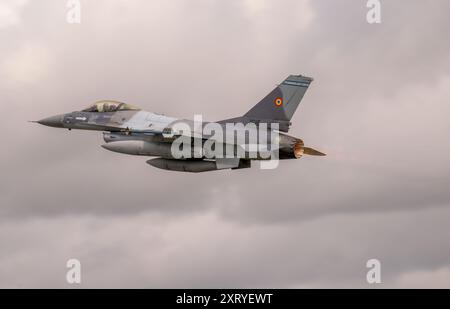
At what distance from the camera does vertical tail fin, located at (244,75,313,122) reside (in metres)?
63.6

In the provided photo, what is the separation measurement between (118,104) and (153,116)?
2.98 metres

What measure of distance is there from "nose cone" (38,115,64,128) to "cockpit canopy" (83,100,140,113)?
1.41 m

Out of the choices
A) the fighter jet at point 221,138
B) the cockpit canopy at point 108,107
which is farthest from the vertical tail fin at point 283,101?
the cockpit canopy at point 108,107

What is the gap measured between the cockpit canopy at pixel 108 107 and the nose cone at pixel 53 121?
4.61 feet

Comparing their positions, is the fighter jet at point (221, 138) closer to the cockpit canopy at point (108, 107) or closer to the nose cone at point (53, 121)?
the cockpit canopy at point (108, 107)

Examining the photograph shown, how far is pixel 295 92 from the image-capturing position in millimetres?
63875

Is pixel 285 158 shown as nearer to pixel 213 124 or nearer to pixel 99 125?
pixel 213 124

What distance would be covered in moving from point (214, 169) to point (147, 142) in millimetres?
3647

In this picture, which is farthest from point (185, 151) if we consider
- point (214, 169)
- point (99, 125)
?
point (99, 125)

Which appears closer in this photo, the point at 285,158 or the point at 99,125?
the point at 285,158

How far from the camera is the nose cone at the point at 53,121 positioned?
67.4m

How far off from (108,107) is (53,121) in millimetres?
3138

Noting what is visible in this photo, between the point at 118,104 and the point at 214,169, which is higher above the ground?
the point at 118,104

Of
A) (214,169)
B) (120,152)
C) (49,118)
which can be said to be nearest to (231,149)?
(214,169)
